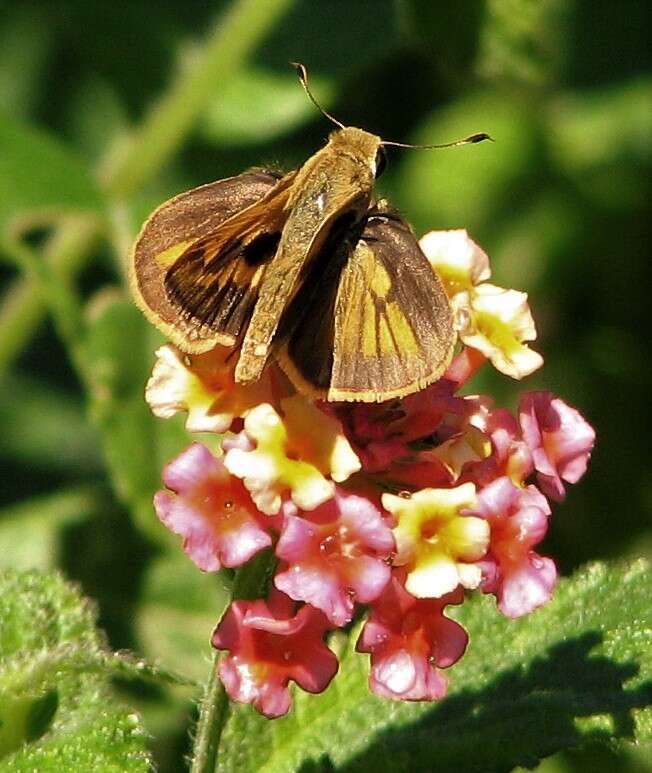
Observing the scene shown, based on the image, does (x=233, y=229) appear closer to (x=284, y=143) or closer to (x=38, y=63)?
(x=284, y=143)

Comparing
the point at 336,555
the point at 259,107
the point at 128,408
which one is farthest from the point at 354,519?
the point at 259,107

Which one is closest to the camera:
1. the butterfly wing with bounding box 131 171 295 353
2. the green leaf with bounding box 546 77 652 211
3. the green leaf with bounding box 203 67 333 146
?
the butterfly wing with bounding box 131 171 295 353

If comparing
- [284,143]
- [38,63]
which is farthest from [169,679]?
[38,63]

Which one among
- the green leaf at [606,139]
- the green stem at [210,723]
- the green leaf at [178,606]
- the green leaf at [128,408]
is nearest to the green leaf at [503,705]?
the green stem at [210,723]

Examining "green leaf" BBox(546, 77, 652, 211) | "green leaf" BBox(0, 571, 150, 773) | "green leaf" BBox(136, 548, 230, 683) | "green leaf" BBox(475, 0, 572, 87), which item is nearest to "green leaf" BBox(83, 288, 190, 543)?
"green leaf" BBox(136, 548, 230, 683)

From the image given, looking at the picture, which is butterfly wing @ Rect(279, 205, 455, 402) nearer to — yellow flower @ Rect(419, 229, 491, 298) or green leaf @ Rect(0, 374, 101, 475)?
yellow flower @ Rect(419, 229, 491, 298)

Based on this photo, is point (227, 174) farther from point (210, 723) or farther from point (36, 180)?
point (210, 723)
